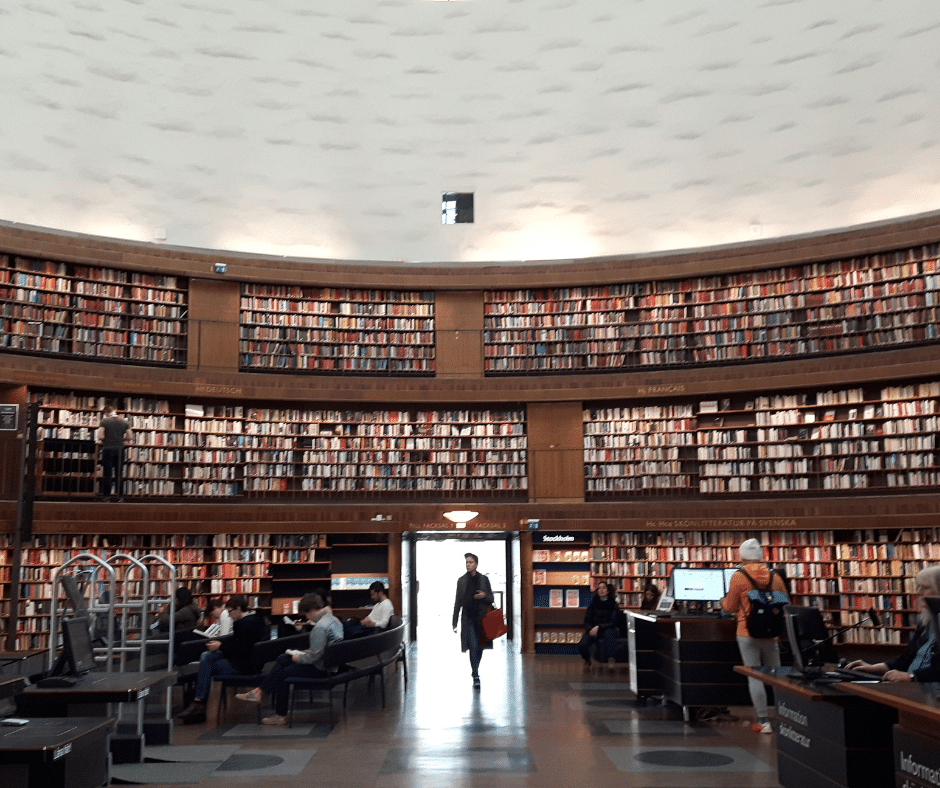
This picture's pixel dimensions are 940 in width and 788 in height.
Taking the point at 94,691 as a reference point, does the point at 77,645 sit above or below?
above

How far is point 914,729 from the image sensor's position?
11.6 feet

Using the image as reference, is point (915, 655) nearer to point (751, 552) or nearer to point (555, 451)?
point (751, 552)

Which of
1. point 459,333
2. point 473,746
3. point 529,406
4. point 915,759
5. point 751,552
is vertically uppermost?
point 459,333

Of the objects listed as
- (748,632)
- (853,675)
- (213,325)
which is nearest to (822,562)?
(748,632)

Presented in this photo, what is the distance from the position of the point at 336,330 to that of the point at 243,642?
610 centimetres

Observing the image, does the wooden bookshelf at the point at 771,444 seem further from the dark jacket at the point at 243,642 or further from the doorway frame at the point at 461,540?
the dark jacket at the point at 243,642

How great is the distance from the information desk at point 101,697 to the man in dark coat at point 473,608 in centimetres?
337

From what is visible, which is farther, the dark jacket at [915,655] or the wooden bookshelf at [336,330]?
the wooden bookshelf at [336,330]

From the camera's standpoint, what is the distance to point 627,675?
33.2 feet

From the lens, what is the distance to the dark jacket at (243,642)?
7.91 m

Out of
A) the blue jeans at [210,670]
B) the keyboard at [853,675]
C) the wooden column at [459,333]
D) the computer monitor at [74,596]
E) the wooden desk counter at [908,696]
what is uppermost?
the wooden column at [459,333]

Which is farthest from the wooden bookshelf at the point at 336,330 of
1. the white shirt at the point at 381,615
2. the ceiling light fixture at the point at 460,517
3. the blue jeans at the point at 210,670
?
the blue jeans at the point at 210,670

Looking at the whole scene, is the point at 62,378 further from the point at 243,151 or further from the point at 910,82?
the point at 910,82

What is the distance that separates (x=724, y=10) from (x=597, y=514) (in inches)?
254
